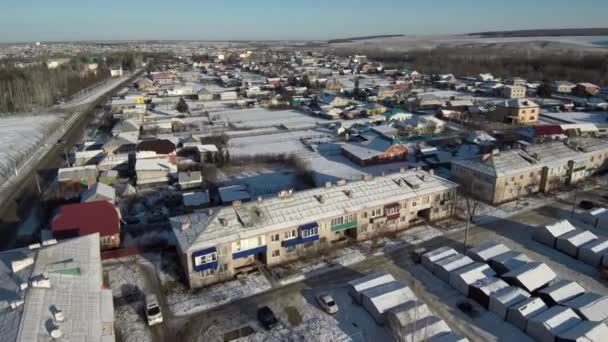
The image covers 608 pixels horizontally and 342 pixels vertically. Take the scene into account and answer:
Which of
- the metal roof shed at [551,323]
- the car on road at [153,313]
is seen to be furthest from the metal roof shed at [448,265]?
the car on road at [153,313]

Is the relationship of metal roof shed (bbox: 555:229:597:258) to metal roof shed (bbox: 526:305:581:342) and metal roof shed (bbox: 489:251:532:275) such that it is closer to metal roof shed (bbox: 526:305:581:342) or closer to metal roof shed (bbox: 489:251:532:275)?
metal roof shed (bbox: 489:251:532:275)

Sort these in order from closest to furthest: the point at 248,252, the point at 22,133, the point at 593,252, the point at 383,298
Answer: the point at 383,298 < the point at 248,252 < the point at 593,252 < the point at 22,133

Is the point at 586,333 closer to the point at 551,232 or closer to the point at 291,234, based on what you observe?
the point at 551,232

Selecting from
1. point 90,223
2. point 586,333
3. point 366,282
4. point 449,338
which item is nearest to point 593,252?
point 586,333

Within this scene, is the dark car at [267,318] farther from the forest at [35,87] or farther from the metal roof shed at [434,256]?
the forest at [35,87]

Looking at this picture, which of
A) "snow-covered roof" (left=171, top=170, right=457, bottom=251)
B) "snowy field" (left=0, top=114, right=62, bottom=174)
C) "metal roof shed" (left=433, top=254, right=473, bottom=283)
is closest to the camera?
"metal roof shed" (left=433, top=254, right=473, bottom=283)

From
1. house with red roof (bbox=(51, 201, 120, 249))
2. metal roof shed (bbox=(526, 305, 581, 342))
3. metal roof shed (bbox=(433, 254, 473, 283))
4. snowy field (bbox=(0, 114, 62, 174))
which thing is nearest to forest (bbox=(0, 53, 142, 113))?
snowy field (bbox=(0, 114, 62, 174))

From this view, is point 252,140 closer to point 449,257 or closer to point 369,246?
point 369,246

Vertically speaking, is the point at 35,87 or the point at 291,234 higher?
Answer: the point at 35,87
